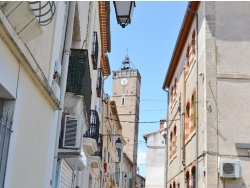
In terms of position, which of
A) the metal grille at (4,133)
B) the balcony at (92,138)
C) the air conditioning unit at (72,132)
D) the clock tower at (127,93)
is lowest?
the metal grille at (4,133)

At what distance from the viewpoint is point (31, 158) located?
19.2ft

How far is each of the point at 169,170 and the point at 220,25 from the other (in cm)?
1189

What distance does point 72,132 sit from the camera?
8148 millimetres

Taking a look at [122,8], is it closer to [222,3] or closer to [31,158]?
[31,158]

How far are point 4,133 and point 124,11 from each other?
237cm

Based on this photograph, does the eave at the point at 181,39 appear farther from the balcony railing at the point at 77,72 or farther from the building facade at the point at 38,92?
the balcony railing at the point at 77,72

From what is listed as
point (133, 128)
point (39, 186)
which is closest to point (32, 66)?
point (39, 186)

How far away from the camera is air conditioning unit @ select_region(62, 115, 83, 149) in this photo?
804 centimetres

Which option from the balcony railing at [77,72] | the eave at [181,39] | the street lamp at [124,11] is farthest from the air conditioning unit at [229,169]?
the street lamp at [124,11]

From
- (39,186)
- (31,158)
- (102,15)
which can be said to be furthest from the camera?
(102,15)

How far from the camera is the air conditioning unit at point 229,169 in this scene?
1322 centimetres

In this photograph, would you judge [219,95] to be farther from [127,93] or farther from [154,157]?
[127,93]

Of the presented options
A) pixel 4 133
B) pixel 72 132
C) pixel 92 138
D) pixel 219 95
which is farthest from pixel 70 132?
pixel 219 95

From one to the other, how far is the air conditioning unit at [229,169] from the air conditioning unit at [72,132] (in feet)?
21.5
